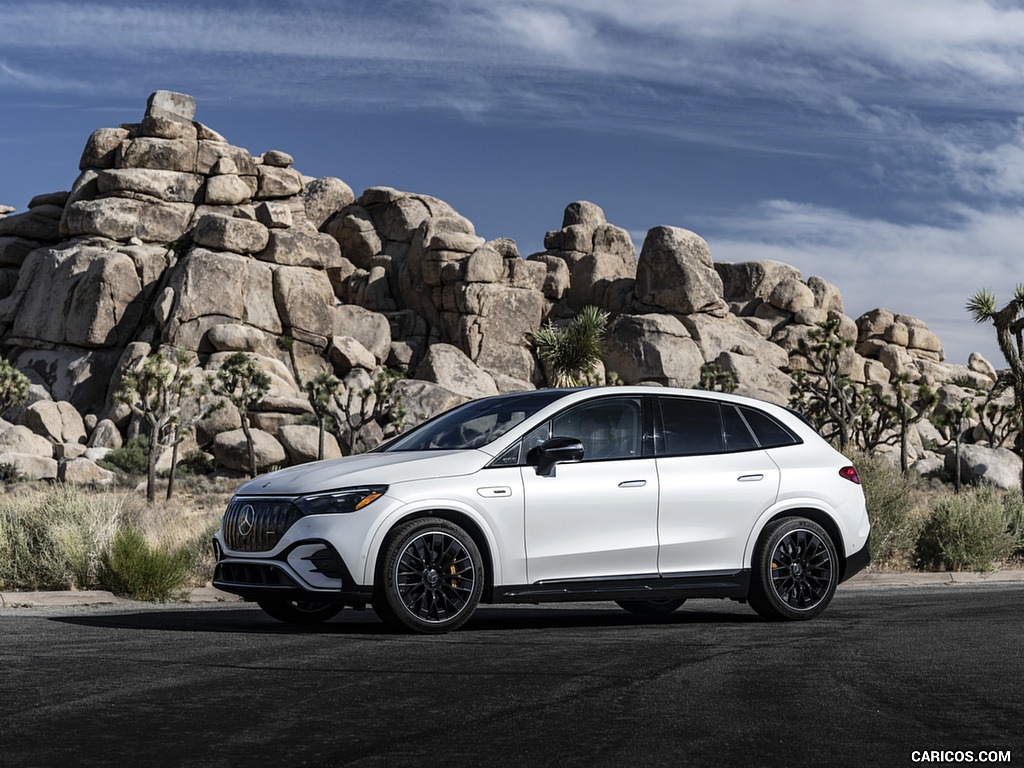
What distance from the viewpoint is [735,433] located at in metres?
9.16

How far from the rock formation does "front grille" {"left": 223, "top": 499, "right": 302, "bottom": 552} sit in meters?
40.0

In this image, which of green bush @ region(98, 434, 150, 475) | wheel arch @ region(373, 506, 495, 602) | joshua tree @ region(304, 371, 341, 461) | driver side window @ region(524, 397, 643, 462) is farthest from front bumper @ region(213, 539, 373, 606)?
green bush @ region(98, 434, 150, 475)

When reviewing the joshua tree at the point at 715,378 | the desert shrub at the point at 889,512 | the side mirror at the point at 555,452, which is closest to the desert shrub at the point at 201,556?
the side mirror at the point at 555,452

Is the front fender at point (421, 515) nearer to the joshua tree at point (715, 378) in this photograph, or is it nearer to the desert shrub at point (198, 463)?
the desert shrub at point (198, 463)

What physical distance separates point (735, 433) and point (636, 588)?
1.65 meters

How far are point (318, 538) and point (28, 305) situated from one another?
189ft

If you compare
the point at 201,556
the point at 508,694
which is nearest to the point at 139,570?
the point at 201,556

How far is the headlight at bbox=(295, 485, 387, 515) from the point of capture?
25.1 ft

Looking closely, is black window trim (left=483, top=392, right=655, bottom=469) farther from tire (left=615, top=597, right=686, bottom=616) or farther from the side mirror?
tire (left=615, top=597, right=686, bottom=616)

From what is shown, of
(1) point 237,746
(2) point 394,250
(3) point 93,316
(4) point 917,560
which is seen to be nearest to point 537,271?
(2) point 394,250

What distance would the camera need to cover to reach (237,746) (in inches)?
168

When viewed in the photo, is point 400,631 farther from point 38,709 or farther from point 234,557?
point 38,709

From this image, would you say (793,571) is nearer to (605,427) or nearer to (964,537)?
(605,427)

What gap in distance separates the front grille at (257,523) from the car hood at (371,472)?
0.09 metres
